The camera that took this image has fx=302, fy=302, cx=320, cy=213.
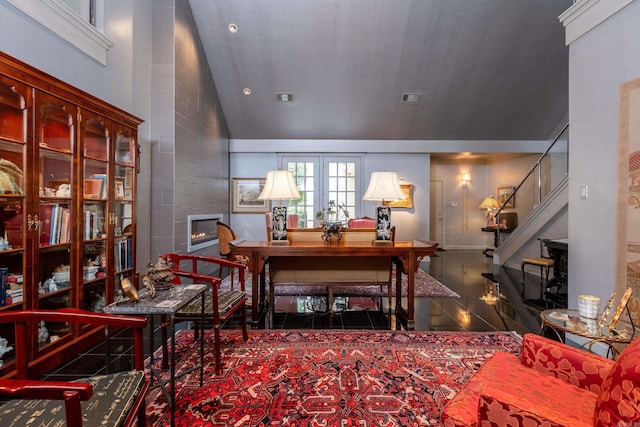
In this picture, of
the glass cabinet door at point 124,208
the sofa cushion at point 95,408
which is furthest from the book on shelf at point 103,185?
the sofa cushion at point 95,408

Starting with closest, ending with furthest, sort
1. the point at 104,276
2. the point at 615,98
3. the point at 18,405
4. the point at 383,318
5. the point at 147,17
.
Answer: the point at 18,405 < the point at 615,98 < the point at 104,276 < the point at 383,318 < the point at 147,17

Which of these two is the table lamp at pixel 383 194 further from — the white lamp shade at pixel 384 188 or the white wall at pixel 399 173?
the white wall at pixel 399 173

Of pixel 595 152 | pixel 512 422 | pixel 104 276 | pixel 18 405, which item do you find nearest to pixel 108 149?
pixel 104 276

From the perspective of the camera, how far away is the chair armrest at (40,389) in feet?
2.90

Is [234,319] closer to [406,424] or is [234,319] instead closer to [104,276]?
[104,276]

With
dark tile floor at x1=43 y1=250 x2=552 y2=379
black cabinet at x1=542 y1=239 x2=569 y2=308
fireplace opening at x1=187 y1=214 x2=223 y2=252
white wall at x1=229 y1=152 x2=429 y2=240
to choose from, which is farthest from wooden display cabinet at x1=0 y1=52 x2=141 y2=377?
black cabinet at x1=542 y1=239 x2=569 y2=308

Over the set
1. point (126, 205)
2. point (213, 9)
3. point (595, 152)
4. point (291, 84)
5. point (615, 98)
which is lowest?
point (126, 205)

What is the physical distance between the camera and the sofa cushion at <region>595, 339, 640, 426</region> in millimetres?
801

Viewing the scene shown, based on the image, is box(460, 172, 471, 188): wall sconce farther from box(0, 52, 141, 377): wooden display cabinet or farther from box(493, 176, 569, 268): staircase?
box(0, 52, 141, 377): wooden display cabinet

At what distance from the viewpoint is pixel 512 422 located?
0.94 m

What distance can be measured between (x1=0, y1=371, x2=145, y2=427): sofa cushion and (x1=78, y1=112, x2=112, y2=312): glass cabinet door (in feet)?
5.21

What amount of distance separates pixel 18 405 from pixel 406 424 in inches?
68.9

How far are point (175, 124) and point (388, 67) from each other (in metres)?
3.77

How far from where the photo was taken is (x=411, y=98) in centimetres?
609
